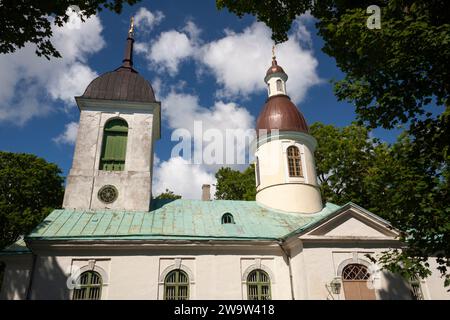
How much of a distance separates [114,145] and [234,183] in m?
14.7

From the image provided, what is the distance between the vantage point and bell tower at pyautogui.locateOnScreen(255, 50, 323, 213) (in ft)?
60.4

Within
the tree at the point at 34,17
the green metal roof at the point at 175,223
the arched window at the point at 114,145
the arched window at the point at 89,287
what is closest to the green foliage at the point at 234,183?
the green metal roof at the point at 175,223

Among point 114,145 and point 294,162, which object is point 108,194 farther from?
point 294,162

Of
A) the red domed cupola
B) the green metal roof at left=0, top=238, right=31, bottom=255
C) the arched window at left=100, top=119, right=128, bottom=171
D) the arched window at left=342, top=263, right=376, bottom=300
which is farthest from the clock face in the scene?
the arched window at left=342, top=263, right=376, bottom=300

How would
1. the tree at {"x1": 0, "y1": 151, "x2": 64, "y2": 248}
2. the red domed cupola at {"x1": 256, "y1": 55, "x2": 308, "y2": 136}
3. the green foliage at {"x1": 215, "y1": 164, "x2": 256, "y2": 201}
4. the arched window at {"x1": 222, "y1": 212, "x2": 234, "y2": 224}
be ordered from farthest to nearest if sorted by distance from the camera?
the green foliage at {"x1": 215, "y1": 164, "x2": 256, "y2": 201} → the tree at {"x1": 0, "y1": 151, "x2": 64, "y2": 248} → the red domed cupola at {"x1": 256, "y1": 55, "x2": 308, "y2": 136} → the arched window at {"x1": 222, "y1": 212, "x2": 234, "y2": 224}

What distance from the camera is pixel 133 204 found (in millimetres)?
16594

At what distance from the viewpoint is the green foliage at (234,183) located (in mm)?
29538

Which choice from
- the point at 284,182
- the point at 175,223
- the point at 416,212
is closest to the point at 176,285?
the point at 175,223

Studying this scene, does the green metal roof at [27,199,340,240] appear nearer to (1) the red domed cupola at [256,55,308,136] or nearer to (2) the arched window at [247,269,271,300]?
(2) the arched window at [247,269,271,300]

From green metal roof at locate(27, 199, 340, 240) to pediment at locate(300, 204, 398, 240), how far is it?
0.56 meters

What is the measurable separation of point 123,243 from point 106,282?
1546 millimetres

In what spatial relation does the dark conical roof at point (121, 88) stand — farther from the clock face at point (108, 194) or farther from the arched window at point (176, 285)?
the arched window at point (176, 285)

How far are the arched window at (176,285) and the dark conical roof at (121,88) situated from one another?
9523mm
